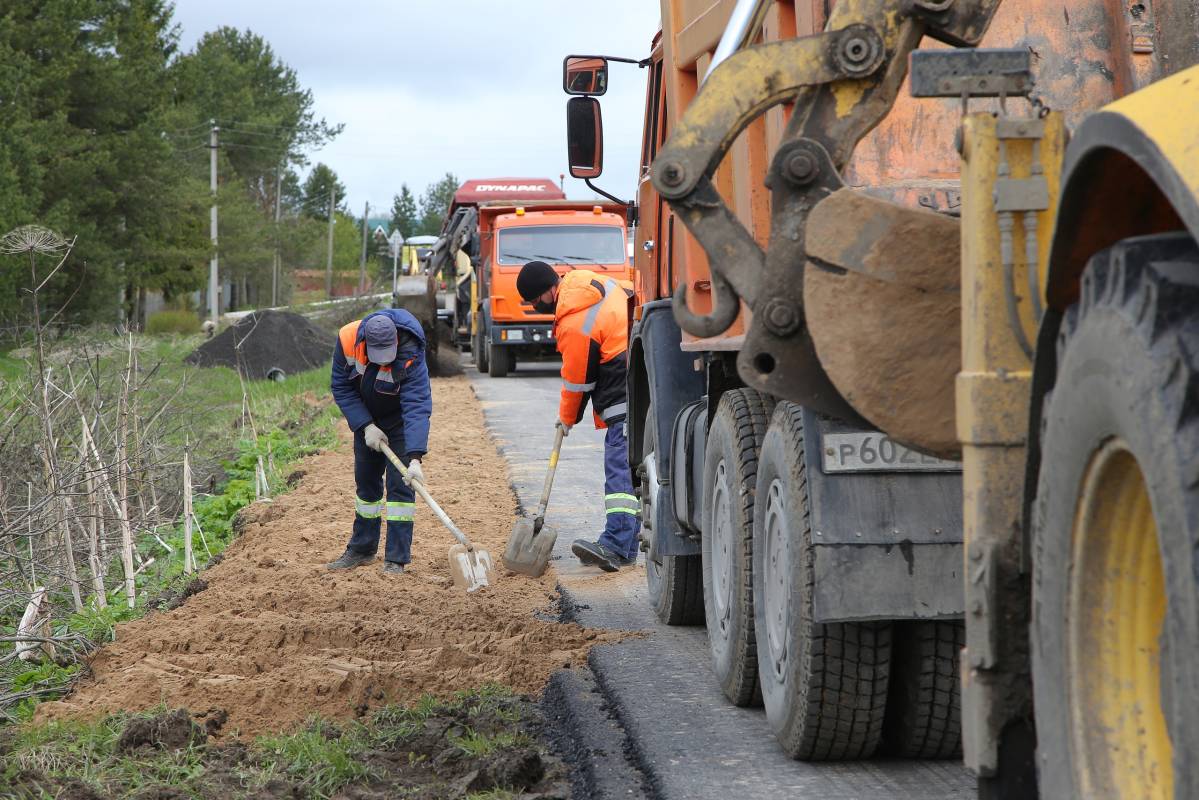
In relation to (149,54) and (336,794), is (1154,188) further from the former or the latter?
A: (149,54)

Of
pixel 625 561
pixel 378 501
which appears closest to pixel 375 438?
pixel 378 501

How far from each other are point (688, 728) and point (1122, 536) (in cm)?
288

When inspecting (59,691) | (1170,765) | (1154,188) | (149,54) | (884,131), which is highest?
(149,54)

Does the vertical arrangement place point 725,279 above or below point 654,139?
below

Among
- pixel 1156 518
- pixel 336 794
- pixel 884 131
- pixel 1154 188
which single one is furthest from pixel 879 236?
pixel 336 794

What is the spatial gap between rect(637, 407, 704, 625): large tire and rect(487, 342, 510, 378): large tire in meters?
16.2

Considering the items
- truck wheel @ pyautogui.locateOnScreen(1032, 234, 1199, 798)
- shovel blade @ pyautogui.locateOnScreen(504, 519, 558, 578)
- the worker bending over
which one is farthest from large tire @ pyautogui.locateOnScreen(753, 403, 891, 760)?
the worker bending over

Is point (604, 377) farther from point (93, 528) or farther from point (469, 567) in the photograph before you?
point (93, 528)

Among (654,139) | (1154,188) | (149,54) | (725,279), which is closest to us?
(1154,188)

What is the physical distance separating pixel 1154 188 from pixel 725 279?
1.62 m

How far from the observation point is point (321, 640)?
621 centimetres

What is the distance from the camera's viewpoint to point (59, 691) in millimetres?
5879

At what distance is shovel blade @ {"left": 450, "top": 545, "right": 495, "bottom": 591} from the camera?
7.38 meters

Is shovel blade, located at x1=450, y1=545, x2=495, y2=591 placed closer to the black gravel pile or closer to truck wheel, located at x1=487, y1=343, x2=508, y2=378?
truck wheel, located at x1=487, y1=343, x2=508, y2=378
